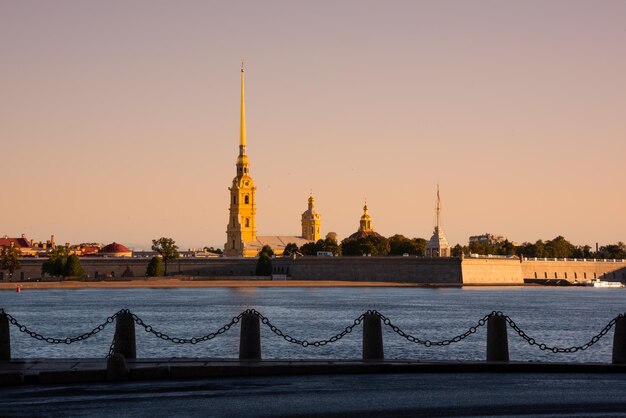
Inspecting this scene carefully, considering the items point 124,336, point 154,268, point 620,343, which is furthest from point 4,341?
point 154,268

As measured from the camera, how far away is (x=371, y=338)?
26797mm

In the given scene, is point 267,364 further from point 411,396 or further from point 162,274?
point 162,274

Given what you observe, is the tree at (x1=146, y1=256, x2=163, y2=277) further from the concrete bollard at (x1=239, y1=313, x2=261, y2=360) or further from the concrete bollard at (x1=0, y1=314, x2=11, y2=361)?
the concrete bollard at (x1=239, y1=313, x2=261, y2=360)

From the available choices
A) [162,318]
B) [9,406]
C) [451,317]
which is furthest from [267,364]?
[451,317]

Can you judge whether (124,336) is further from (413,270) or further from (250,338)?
(413,270)

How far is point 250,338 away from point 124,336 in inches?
114

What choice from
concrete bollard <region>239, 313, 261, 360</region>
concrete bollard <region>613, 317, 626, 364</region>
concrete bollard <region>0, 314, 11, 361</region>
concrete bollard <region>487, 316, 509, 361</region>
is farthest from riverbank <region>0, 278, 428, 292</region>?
concrete bollard <region>613, 317, 626, 364</region>

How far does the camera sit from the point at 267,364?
2564 cm

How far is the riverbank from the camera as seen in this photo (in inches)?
6850

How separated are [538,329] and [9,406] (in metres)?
56.8

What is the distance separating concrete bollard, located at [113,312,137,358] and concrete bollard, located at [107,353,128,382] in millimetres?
2504

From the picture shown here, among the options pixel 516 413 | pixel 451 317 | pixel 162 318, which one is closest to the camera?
pixel 516 413

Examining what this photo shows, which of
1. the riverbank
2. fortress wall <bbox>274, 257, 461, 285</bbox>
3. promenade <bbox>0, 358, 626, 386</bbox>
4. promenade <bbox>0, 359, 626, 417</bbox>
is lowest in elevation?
promenade <bbox>0, 359, 626, 417</bbox>

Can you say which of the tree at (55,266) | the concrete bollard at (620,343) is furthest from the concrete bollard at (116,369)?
the tree at (55,266)
